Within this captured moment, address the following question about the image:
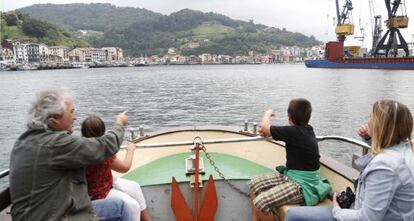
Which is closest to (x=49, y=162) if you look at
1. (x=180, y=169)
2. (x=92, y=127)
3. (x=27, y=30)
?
(x=92, y=127)

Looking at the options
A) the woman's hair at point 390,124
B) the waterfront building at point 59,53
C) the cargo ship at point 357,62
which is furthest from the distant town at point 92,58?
the woman's hair at point 390,124

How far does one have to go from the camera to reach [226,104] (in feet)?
89.8

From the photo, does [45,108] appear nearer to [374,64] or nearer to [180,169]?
[180,169]

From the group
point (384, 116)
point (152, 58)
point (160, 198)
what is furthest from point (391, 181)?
point (152, 58)

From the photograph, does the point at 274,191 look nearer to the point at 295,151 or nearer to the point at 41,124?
the point at 295,151

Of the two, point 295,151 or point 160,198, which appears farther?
point 160,198

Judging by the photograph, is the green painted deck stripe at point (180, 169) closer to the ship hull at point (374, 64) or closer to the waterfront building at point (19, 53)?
the ship hull at point (374, 64)

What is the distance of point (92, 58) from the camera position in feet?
564

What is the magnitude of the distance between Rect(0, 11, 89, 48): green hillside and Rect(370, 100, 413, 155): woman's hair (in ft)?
516

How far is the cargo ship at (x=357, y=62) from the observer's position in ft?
216

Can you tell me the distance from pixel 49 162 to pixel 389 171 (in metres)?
1.94

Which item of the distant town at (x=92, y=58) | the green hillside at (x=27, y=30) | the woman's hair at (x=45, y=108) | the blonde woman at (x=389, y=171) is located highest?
the green hillside at (x=27, y=30)

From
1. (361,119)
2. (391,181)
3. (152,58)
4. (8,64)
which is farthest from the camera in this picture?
(152,58)

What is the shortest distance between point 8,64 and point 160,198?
14701 centimetres
